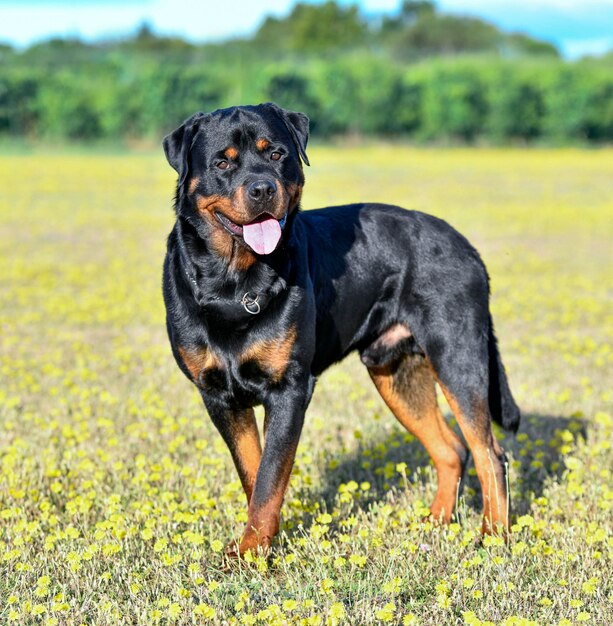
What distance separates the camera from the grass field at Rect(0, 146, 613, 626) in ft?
12.2

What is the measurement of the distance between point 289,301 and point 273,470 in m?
0.78

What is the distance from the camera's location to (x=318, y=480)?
5395 millimetres

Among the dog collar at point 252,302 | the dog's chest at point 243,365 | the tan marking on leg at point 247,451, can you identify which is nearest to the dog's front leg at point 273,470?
the dog's chest at point 243,365

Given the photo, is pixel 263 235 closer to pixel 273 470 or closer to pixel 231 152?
pixel 231 152

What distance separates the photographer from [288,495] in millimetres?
5121

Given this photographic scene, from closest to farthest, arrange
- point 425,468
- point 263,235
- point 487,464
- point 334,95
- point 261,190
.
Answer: point 261,190 → point 263,235 → point 487,464 → point 425,468 → point 334,95

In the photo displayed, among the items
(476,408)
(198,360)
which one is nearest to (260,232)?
(198,360)

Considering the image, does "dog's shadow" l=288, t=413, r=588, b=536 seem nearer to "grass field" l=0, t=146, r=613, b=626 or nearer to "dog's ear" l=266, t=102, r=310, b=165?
"grass field" l=0, t=146, r=613, b=626

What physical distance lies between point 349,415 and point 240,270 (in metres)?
2.86

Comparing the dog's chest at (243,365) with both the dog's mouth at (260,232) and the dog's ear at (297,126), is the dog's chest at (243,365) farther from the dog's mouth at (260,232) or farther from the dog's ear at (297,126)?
the dog's ear at (297,126)

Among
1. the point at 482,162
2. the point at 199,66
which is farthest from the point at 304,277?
the point at 199,66

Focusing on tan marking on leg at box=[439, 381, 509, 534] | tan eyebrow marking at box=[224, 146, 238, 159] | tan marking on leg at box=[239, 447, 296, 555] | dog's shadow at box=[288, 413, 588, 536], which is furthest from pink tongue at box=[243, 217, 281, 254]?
dog's shadow at box=[288, 413, 588, 536]

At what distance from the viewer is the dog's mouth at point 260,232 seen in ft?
13.3

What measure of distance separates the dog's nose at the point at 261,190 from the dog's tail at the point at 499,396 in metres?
1.69
